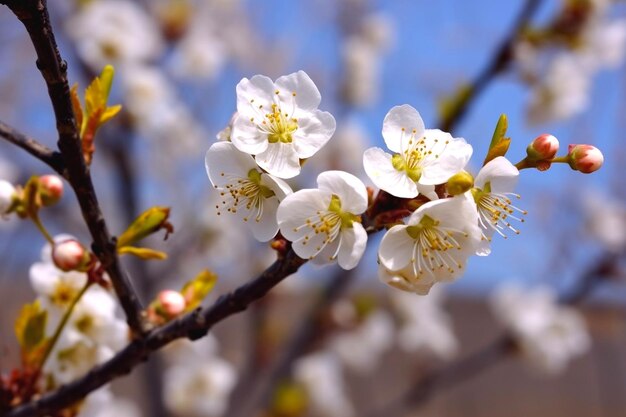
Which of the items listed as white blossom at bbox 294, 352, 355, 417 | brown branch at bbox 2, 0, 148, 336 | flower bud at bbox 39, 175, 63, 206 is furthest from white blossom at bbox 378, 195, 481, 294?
white blossom at bbox 294, 352, 355, 417

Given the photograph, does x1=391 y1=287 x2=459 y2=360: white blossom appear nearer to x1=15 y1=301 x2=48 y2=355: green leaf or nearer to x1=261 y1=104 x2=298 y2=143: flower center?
x1=15 y1=301 x2=48 y2=355: green leaf

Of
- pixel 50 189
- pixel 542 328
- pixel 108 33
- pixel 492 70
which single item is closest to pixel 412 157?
pixel 50 189

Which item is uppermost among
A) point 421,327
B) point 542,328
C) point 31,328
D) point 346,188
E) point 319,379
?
point 346,188

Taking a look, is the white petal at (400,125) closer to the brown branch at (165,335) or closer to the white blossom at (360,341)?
the brown branch at (165,335)

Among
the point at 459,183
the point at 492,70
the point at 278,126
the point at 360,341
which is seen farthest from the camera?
the point at 360,341

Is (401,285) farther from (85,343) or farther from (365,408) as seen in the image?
(365,408)

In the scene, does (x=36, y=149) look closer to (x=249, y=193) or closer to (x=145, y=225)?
(x=145, y=225)

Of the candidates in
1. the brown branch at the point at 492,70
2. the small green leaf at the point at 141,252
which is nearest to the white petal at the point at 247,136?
the small green leaf at the point at 141,252

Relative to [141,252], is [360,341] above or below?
below
